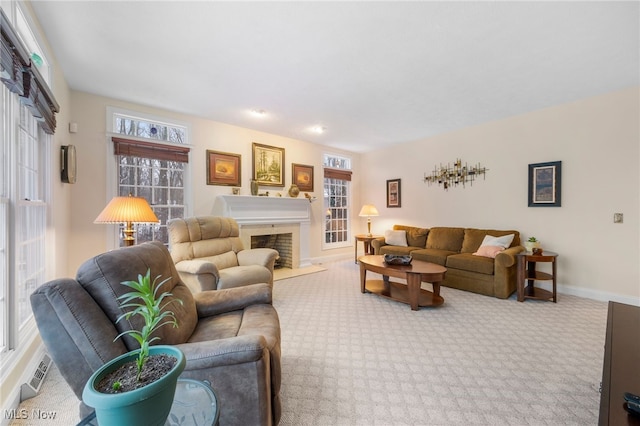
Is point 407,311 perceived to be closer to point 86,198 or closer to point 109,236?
point 109,236

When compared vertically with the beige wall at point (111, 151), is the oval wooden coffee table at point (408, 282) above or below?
below

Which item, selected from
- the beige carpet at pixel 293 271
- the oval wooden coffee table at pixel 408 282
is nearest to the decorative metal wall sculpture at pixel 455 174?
the oval wooden coffee table at pixel 408 282

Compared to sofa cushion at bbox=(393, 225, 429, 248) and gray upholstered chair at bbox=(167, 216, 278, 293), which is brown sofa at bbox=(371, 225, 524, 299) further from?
gray upholstered chair at bbox=(167, 216, 278, 293)

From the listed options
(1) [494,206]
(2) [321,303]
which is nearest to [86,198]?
(2) [321,303]

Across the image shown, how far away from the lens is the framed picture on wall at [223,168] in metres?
4.30

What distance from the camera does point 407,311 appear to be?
307 cm

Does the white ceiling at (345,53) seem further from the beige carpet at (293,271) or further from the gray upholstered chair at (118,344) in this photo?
the beige carpet at (293,271)

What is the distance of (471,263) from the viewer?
3.73m

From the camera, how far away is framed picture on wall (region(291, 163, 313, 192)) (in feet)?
17.7

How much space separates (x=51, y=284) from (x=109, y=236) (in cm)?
297

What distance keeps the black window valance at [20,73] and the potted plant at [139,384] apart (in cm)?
152

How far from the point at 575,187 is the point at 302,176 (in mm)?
4252

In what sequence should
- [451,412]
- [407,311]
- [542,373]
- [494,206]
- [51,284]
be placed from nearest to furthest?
[51,284] → [451,412] → [542,373] → [407,311] → [494,206]

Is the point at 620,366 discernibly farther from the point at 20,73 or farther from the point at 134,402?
the point at 20,73
